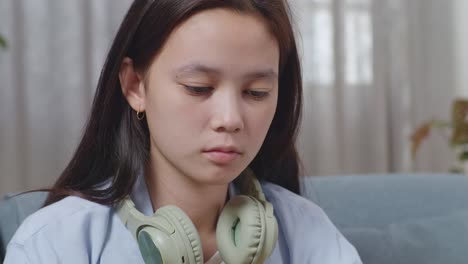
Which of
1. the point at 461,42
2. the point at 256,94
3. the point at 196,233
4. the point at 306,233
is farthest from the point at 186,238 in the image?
the point at 461,42

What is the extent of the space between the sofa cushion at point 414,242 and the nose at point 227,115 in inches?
19.2

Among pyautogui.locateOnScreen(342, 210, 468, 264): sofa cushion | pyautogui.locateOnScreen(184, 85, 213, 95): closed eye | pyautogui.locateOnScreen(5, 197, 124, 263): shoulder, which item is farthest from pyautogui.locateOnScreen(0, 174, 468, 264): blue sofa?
pyautogui.locateOnScreen(184, 85, 213, 95): closed eye

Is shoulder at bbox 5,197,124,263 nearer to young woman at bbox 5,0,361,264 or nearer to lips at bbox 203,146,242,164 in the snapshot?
young woman at bbox 5,0,361,264

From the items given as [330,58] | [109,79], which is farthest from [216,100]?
[330,58]

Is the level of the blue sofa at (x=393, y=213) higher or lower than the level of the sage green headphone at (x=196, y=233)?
lower

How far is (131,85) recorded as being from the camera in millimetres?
986

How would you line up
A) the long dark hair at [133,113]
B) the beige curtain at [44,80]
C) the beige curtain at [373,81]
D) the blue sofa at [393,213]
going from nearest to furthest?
1. the long dark hair at [133,113]
2. the blue sofa at [393,213]
3. the beige curtain at [44,80]
4. the beige curtain at [373,81]

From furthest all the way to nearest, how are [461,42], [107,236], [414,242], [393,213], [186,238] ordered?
[461,42] < [393,213] < [414,242] < [107,236] < [186,238]

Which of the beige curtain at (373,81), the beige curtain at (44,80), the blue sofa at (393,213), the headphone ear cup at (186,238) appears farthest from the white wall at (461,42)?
the headphone ear cup at (186,238)

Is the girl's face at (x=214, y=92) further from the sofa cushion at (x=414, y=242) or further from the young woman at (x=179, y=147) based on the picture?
the sofa cushion at (x=414, y=242)

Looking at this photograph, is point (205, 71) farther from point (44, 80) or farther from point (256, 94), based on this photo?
point (44, 80)

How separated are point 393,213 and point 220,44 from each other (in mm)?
677

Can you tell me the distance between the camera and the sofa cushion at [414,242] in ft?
4.06

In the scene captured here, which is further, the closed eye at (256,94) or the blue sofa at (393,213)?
the blue sofa at (393,213)
